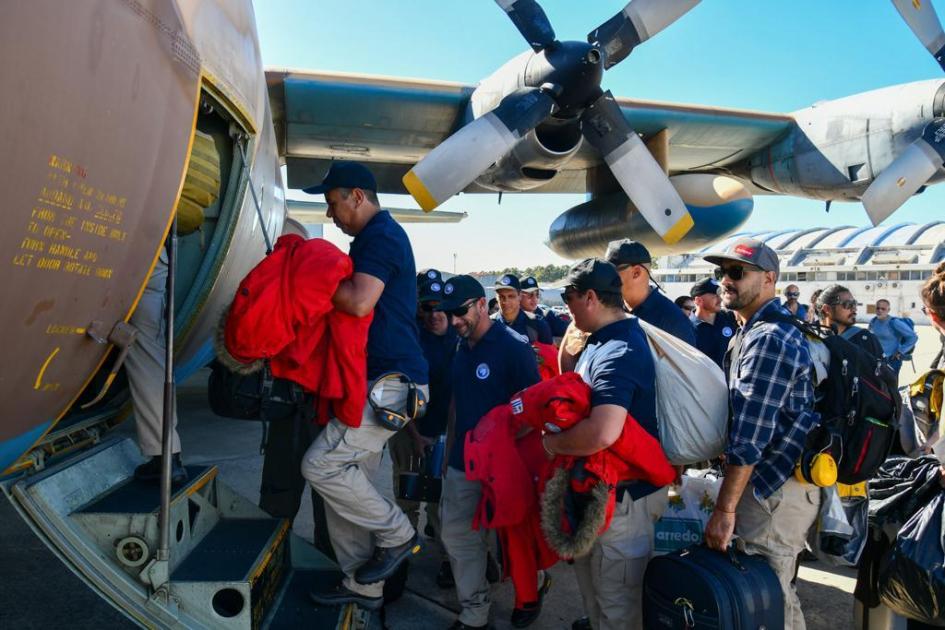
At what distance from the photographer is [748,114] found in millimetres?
7996

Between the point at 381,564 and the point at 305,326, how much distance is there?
1.12m

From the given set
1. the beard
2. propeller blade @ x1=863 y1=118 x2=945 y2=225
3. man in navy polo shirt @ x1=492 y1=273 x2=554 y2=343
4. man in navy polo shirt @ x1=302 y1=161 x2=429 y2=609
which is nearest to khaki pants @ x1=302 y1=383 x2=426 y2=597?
man in navy polo shirt @ x1=302 y1=161 x2=429 y2=609

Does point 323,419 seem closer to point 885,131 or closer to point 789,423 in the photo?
point 789,423

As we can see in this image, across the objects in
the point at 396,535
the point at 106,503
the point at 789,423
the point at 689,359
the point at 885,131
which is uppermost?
the point at 885,131

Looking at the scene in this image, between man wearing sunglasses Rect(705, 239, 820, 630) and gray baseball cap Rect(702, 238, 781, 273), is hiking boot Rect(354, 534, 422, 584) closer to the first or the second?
man wearing sunglasses Rect(705, 239, 820, 630)

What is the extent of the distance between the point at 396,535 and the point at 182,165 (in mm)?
1800

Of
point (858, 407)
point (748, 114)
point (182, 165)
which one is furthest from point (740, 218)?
point (182, 165)

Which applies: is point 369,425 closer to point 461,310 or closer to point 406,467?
point 461,310

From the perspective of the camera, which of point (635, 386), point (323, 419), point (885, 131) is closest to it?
point (635, 386)

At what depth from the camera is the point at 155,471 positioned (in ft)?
9.30

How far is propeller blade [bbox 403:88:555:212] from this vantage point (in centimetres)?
543

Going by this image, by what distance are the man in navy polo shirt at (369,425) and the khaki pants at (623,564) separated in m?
0.88

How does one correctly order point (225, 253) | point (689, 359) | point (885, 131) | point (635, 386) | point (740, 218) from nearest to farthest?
1. point (635, 386)
2. point (689, 359)
3. point (225, 253)
4. point (885, 131)
5. point (740, 218)

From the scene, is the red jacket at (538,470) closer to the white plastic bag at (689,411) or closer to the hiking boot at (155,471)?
the white plastic bag at (689,411)
